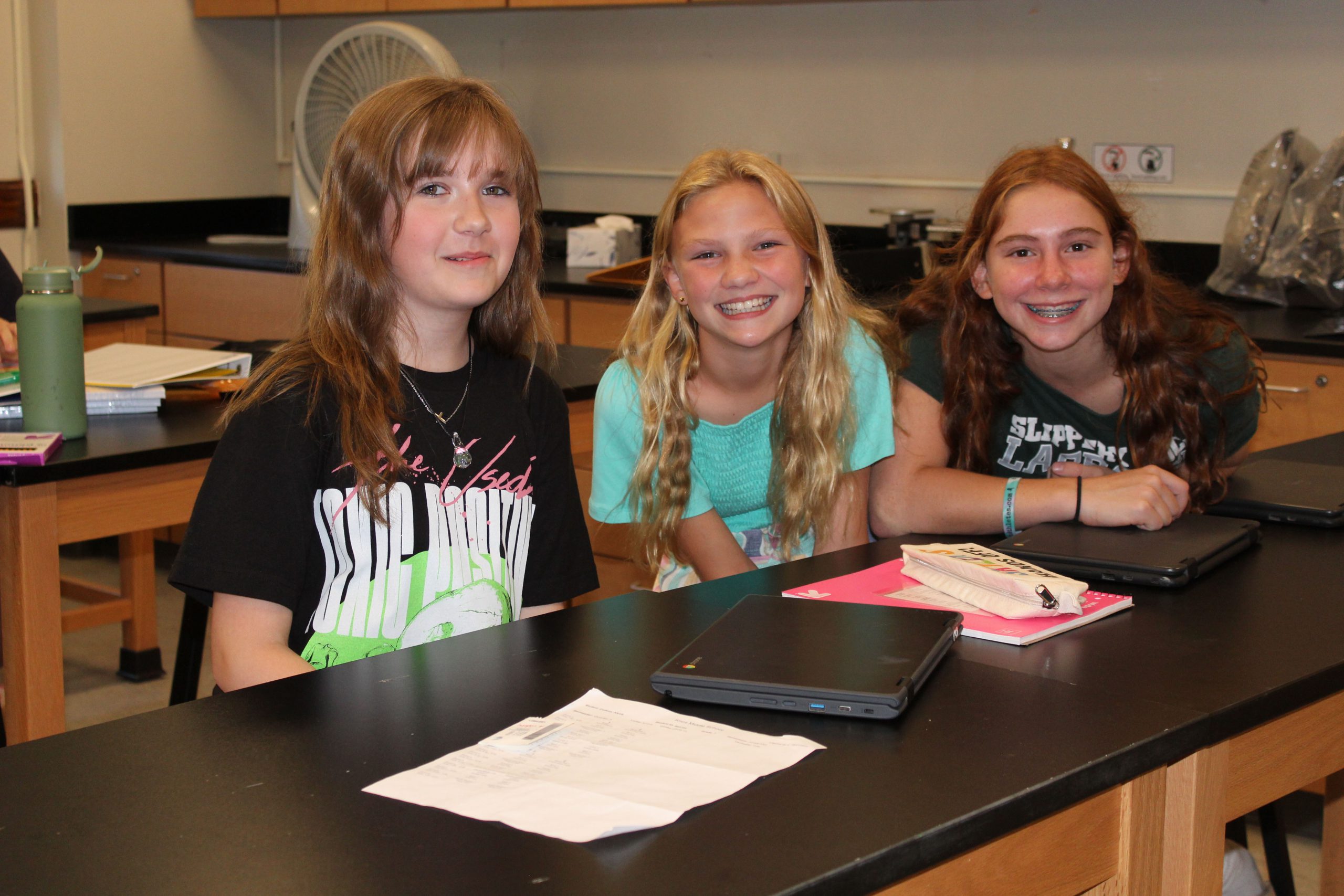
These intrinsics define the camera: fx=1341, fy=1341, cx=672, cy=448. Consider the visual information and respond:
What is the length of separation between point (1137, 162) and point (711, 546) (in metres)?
1.89

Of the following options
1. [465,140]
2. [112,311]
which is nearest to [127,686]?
[112,311]

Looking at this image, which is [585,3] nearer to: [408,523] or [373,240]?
[373,240]

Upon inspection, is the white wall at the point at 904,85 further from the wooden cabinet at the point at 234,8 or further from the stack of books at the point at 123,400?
the stack of books at the point at 123,400

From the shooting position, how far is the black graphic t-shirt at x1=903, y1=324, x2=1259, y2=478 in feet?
5.47

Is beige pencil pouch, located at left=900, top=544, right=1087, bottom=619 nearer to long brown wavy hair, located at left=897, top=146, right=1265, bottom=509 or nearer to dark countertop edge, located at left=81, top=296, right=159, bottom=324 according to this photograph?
long brown wavy hair, located at left=897, top=146, right=1265, bottom=509

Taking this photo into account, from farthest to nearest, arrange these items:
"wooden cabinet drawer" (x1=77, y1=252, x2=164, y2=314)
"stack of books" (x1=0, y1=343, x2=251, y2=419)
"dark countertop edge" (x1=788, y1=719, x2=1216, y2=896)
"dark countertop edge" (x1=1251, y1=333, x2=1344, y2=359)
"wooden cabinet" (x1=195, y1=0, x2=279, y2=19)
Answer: "wooden cabinet" (x1=195, y1=0, x2=279, y2=19), "wooden cabinet drawer" (x1=77, y1=252, x2=164, y2=314), "dark countertop edge" (x1=1251, y1=333, x2=1344, y2=359), "stack of books" (x1=0, y1=343, x2=251, y2=419), "dark countertop edge" (x1=788, y1=719, x2=1216, y2=896)

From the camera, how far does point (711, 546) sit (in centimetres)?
164

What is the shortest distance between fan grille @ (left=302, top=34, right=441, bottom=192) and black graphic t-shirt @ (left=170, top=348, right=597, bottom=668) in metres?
2.11

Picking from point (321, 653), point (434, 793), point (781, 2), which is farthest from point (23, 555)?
point (781, 2)

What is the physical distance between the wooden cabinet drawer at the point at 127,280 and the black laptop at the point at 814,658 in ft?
10.7

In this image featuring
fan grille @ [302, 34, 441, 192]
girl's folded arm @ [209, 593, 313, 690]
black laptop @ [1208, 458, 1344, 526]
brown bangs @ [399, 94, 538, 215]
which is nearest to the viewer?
girl's folded arm @ [209, 593, 313, 690]

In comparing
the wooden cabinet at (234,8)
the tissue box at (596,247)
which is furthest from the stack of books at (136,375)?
the wooden cabinet at (234,8)

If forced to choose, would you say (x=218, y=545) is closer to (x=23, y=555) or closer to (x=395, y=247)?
(x=395, y=247)

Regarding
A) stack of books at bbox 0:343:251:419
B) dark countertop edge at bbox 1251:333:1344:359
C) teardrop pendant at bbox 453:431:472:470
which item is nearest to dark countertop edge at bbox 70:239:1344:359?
dark countertop edge at bbox 1251:333:1344:359
